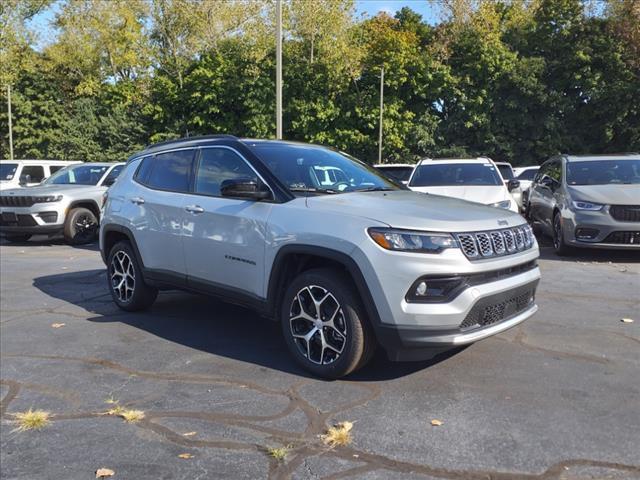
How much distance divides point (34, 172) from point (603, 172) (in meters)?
13.9

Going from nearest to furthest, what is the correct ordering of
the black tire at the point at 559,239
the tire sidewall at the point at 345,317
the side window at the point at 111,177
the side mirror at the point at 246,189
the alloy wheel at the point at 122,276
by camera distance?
the tire sidewall at the point at 345,317
the side mirror at the point at 246,189
the alloy wheel at the point at 122,276
the black tire at the point at 559,239
the side window at the point at 111,177

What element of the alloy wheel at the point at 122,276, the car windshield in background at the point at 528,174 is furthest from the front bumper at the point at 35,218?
the car windshield in background at the point at 528,174

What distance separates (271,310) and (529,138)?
3043 cm

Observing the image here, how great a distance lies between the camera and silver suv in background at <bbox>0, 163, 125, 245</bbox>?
11.6m

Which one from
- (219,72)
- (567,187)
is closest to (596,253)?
(567,187)

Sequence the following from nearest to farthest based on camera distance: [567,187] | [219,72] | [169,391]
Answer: [169,391], [567,187], [219,72]

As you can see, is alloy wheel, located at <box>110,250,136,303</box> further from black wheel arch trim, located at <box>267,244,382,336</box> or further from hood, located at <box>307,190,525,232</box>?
hood, located at <box>307,190,525,232</box>

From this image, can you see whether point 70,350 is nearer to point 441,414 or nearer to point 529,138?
point 441,414

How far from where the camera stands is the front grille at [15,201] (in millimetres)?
11555

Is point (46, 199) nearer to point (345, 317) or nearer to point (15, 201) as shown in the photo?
point (15, 201)

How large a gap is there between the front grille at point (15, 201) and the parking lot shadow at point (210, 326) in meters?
4.42

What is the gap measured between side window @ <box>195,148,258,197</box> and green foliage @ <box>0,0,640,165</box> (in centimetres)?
2831

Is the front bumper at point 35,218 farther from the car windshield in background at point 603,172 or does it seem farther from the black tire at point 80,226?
the car windshield in background at point 603,172

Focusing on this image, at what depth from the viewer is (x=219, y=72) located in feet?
113
